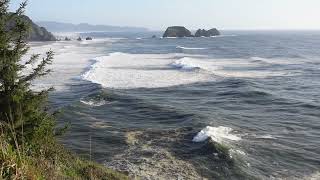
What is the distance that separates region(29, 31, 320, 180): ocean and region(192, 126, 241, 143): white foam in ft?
0.18

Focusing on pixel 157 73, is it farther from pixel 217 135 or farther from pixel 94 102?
pixel 217 135

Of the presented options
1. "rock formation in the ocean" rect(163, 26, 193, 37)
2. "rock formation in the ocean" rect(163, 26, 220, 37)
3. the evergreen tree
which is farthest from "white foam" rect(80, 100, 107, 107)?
"rock formation in the ocean" rect(163, 26, 193, 37)

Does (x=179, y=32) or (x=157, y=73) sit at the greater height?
(x=157, y=73)

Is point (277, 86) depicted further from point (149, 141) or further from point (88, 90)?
point (149, 141)

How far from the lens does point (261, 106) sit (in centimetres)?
3359

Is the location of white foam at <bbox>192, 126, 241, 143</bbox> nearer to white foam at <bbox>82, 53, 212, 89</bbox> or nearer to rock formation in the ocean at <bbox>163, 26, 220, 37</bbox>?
white foam at <bbox>82, 53, 212, 89</bbox>

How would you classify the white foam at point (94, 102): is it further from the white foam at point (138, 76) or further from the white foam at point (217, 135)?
the white foam at point (217, 135)

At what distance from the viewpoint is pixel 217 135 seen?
24828mm

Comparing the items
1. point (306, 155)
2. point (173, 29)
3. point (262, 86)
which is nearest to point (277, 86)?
point (262, 86)

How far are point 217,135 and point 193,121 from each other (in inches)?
135

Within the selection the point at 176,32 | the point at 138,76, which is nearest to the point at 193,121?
the point at 138,76

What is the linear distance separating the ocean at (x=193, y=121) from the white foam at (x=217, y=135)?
0.05 meters

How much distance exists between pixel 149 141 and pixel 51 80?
23.8m

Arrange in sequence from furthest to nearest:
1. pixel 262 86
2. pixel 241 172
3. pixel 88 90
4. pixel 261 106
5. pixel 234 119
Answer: pixel 262 86
pixel 88 90
pixel 261 106
pixel 234 119
pixel 241 172
